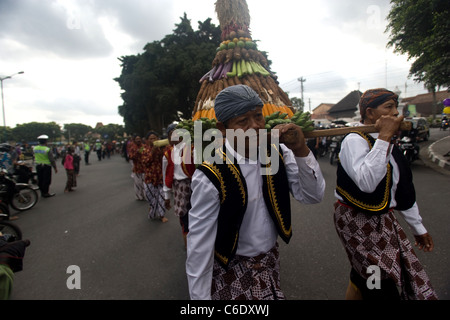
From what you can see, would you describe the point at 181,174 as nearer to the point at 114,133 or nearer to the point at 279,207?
the point at 279,207

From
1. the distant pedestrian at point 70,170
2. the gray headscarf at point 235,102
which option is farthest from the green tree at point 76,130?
the gray headscarf at point 235,102

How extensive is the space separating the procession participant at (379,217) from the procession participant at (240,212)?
0.38 m

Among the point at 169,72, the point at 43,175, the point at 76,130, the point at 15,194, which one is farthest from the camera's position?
the point at 76,130

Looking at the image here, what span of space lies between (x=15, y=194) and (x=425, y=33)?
1588 centimetres

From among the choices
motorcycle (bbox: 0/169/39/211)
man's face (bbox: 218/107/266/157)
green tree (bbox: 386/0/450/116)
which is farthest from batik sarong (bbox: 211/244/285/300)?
green tree (bbox: 386/0/450/116)

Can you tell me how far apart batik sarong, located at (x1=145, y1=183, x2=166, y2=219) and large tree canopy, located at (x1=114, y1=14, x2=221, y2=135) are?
996 centimetres

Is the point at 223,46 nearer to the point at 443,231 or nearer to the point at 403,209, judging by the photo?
the point at 403,209

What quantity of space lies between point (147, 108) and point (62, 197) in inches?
411

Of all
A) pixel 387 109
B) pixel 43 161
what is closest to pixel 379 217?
pixel 387 109

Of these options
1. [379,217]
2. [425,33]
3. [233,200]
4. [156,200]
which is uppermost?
[425,33]

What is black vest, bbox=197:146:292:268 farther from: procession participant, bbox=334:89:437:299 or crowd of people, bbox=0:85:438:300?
procession participant, bbox=334:89:437:299

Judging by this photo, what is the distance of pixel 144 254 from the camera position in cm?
368

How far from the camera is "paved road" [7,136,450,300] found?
9.05ft
